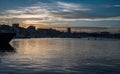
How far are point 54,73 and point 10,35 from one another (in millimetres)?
74512

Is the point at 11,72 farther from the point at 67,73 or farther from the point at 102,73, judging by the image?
the point at 102,73

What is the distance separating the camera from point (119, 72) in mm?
25359

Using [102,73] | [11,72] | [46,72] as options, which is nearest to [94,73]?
[102,73]

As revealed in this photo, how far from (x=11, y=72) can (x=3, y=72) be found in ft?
2.35

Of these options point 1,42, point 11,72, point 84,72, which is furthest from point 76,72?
point 1,42

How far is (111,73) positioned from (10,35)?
75.6 meters

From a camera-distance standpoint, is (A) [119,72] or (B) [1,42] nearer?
(A) [119,72]

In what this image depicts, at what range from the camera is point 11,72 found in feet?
81.6

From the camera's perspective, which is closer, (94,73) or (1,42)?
(94,73)

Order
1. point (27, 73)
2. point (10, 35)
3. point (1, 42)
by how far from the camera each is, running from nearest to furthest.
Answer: point (27, 73) < point (1, 42) < point (10, 35)

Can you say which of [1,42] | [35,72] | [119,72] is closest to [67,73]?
[35,72]

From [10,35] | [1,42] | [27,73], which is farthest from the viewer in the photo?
[10,35]

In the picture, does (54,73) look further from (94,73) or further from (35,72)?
(94,73)

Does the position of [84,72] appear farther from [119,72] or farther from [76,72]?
[119,72]
